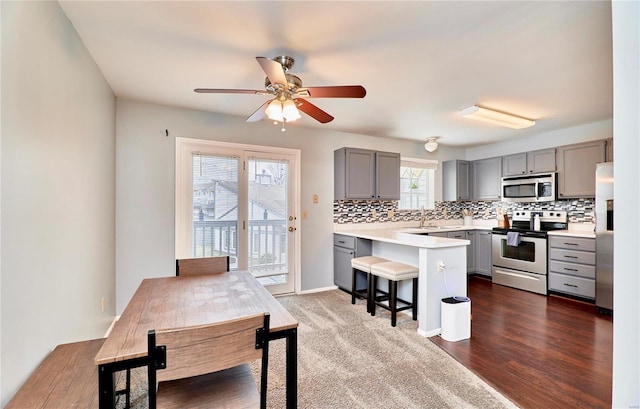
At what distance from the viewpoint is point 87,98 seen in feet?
7.14

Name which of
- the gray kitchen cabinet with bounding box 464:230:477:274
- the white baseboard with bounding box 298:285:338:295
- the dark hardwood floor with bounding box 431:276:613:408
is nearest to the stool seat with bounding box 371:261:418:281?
the dark hardwood floor with bounding box 431:276:613:408

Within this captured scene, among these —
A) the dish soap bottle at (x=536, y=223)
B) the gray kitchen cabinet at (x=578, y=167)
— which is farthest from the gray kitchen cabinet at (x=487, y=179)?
the gray kitchen cabinet at (x=578, y=167)

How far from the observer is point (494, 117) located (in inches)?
138

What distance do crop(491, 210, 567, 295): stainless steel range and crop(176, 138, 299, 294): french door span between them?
329 centimetres

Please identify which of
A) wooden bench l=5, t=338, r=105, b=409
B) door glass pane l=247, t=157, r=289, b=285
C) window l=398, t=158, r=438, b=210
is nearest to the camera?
wooden bench l=5, t=338, r=105, b=409

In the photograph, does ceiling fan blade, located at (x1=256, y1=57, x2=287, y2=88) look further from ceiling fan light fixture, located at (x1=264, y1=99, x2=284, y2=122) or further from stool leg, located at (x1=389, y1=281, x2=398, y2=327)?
stool leg, located at (x1=389, y1=281, x2=398, y2=327)

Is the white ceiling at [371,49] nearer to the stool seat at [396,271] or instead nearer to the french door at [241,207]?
the french door at [241,207]

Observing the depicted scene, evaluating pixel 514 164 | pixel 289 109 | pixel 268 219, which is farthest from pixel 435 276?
pixel 514 164

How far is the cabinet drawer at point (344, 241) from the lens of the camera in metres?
4.00

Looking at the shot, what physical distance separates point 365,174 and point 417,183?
154 cm

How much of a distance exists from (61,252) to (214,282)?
90cm

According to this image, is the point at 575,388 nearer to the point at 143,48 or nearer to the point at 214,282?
the point at 214,282

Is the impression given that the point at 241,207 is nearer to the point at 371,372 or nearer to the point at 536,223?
the point at 371,372

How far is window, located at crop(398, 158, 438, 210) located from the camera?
5188 mm
